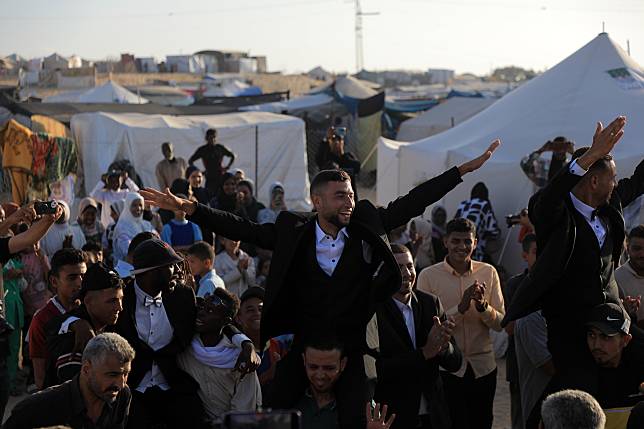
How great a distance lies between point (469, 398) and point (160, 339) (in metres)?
2.24

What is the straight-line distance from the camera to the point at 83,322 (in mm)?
5348

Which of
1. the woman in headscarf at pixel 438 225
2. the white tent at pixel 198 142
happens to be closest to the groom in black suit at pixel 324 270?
the woman in headscarf at pixel 438 225

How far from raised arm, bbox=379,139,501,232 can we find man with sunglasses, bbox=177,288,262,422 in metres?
1.04

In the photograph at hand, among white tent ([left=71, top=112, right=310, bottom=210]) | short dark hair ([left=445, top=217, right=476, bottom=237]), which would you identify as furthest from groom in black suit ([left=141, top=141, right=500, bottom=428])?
white tent ([left=71, top=112, right=310, bottom=210])

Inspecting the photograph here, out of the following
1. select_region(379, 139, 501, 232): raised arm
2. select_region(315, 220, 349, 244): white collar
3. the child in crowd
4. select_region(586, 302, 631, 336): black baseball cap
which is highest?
select_region(379, 139, 501, 232): raised arm

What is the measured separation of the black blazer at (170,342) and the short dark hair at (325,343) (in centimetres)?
76

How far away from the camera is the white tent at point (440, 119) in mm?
27812

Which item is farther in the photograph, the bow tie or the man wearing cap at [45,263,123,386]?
the bow tie

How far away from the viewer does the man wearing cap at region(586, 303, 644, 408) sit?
5.54 meters

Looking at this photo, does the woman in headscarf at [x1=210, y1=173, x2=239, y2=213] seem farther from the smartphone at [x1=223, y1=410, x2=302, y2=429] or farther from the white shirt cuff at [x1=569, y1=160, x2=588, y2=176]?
the smartphone at [x1=223, y1=410, x2=302, y2=429]

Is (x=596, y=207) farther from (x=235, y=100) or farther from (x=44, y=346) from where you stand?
(x=235, y=100)

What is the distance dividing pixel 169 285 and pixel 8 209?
4.30 metres

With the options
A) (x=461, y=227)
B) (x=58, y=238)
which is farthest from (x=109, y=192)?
(x=461, y=227)

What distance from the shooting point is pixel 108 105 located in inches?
1000
